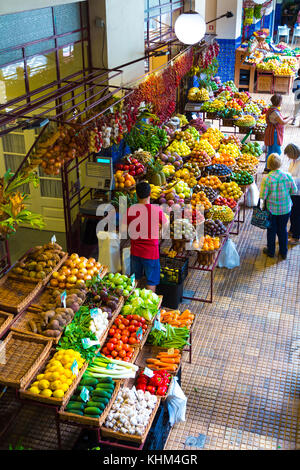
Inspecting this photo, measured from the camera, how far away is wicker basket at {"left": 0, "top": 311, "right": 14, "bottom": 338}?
4.74 metres

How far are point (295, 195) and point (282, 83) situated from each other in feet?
32.9

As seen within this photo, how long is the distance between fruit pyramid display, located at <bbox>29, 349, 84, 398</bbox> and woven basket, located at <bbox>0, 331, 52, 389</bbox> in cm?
9

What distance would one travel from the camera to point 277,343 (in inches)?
250

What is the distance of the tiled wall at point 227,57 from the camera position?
1577cm

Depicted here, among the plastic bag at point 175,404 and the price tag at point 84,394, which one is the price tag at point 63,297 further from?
the plastic bag at point 175,404

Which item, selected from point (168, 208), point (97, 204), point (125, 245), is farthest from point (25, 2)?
point (125, 245)

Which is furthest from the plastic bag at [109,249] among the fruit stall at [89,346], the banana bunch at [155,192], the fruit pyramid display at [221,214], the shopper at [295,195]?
the shopper at [295,195]

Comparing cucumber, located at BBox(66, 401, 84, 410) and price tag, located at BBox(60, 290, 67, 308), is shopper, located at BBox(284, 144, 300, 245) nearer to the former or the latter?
price tag, located at BBox(60, 290, 67, 308)

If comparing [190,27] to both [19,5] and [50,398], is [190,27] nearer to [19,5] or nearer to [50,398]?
[19,5]

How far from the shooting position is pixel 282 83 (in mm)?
17047

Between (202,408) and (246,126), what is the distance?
7227mm

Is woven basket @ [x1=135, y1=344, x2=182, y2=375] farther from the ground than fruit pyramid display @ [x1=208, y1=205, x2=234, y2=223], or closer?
closer

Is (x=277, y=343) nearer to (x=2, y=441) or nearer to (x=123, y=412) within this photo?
(x=123, y=412)

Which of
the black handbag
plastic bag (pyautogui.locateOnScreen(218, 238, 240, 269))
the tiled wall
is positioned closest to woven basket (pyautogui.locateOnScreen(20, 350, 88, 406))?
plastic bag (pyautogui.locateOnScreen(218, 238, 240, 269))
